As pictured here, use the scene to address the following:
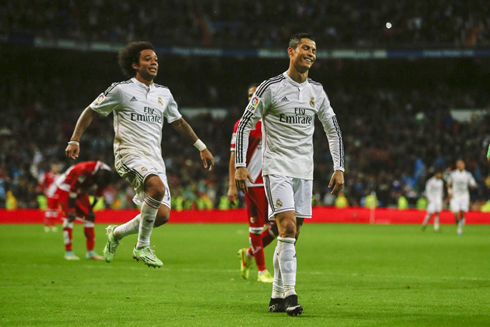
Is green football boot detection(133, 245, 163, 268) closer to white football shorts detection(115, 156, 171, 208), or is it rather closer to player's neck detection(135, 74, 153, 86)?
white football shorts detection(115, 156, 171, 208)

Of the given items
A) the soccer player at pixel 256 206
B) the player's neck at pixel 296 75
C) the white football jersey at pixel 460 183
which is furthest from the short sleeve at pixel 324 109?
the white football jersey at pixel 460 183

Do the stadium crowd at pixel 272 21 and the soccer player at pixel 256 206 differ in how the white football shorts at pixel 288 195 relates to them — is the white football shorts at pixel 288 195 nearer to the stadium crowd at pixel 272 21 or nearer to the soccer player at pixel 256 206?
the soccer player at pixel 256 206

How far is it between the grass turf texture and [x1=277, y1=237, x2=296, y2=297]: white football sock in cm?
31

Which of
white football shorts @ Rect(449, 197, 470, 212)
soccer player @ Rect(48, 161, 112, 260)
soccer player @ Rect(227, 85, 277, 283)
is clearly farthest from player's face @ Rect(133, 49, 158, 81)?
white football shorts @ Rect(449, 197, 470, 212)

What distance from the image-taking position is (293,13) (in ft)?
130

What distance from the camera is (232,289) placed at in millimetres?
8727

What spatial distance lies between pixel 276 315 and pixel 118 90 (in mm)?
3028

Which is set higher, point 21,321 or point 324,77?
point 324,77

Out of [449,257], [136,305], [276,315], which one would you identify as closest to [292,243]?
[276,315]

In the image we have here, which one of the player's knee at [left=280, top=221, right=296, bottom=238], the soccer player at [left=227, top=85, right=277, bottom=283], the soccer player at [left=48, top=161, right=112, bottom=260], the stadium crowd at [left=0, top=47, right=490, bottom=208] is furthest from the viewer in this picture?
the stadium crowd at [left=0, top=47, right=490, bottom=208]

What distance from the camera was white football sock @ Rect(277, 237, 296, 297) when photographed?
645 cm

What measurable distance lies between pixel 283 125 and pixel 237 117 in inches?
1275

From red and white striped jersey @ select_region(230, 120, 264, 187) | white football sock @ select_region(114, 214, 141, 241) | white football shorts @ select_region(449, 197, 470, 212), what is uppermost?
red and white striped jersey @ select_region(230, 120, 264, 187)

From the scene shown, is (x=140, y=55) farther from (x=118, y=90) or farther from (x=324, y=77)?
(x=324, y=77)
